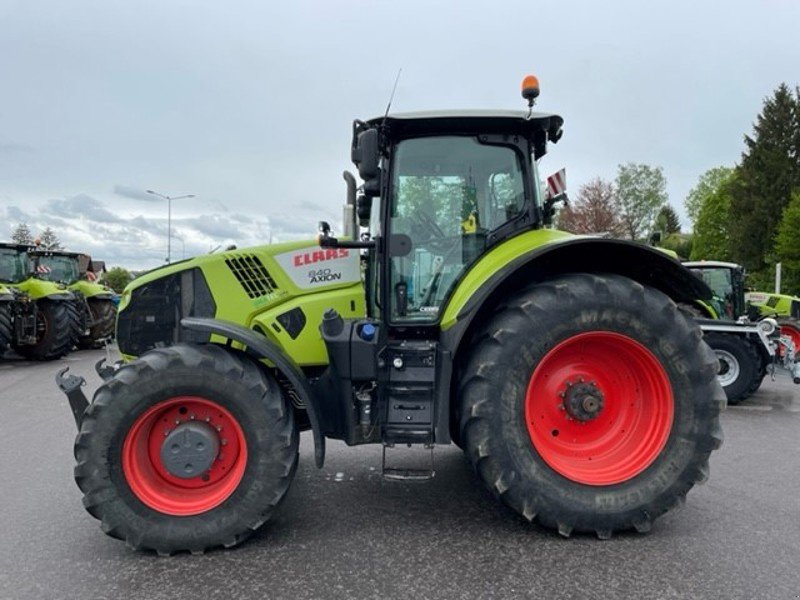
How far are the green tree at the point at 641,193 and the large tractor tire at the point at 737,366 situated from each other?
47904 millimetres

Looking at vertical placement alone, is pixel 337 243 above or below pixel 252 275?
above

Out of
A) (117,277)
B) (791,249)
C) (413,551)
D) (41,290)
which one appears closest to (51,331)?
(41,290)

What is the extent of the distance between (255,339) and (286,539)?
108 centimetres

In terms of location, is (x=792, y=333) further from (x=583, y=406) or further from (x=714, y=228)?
(x=714, y=228)

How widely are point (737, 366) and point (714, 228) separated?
44839mm

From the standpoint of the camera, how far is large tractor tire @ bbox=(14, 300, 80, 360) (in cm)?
1231

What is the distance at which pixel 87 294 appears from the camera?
15.1 m

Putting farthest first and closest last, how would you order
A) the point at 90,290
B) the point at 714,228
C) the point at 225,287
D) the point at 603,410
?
the point at 714,228, the point at 90,290, the point at 225,287, the point at 603,410

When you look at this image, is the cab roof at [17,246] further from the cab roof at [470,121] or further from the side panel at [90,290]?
the cab roof at [470,121]

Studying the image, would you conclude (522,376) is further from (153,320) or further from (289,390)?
(153,320)

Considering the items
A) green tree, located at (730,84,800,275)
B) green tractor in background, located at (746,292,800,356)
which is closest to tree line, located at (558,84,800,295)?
green tree, located at (730,84,800,275)

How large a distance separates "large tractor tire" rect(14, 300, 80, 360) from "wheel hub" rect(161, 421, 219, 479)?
10546mm

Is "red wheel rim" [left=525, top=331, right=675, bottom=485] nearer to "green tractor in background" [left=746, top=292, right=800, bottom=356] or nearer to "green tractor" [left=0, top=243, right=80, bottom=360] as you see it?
"green tractor in background" [left=746, top=292, right=800, bottom=356]

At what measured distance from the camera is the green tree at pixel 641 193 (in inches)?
2116
